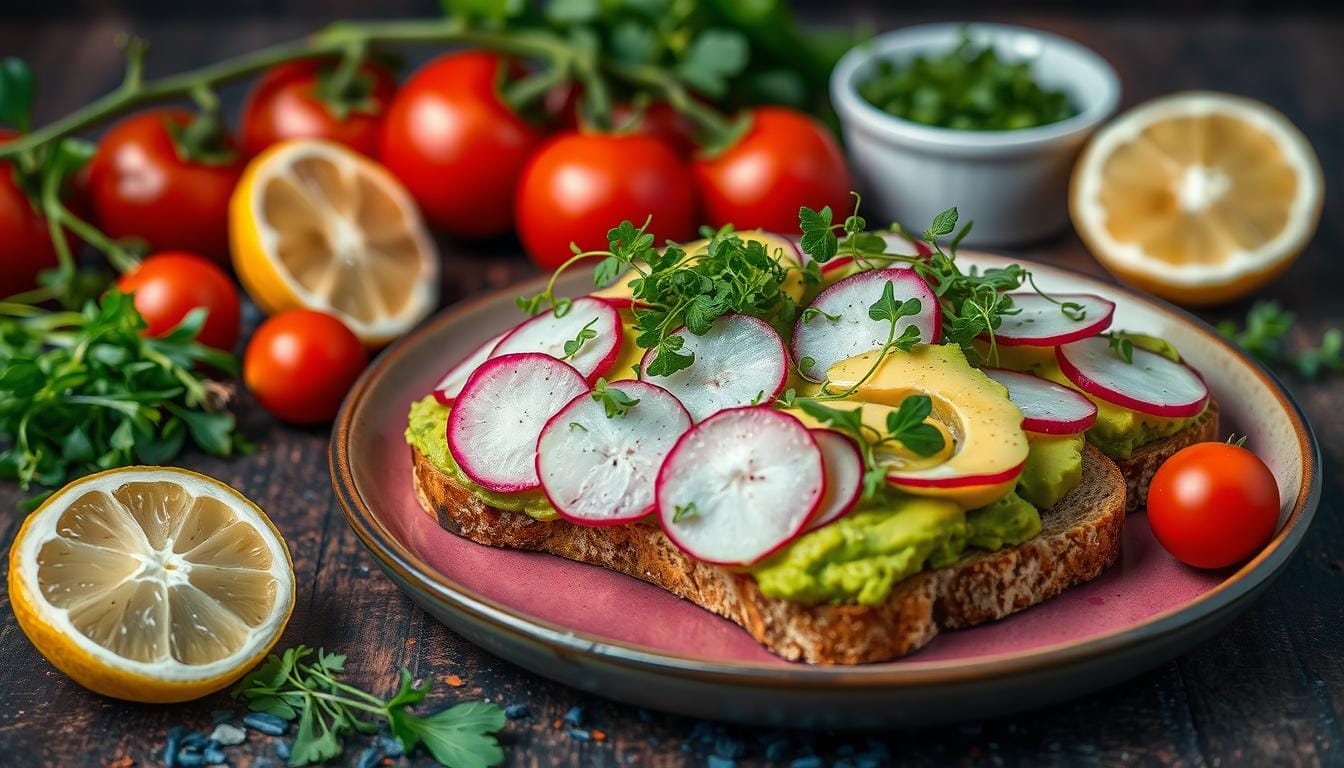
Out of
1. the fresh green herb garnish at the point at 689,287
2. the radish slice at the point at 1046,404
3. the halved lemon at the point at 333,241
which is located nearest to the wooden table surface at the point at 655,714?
the halved lemon at the point at 333,241

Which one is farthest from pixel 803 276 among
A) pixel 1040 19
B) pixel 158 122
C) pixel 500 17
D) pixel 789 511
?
pixel 1040 19

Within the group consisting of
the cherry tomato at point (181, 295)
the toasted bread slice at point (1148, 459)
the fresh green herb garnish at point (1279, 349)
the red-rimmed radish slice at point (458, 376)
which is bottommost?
the fresh green herb garnish at point (1279, 349)

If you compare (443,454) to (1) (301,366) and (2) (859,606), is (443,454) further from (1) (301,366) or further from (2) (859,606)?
(2) (859,606)

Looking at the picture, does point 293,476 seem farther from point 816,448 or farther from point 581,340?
point 816,448

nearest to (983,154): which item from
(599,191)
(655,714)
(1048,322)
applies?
(599,191)

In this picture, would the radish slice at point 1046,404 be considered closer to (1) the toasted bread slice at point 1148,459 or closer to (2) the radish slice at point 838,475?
(1) the toasted bread slice at point 1148,459
